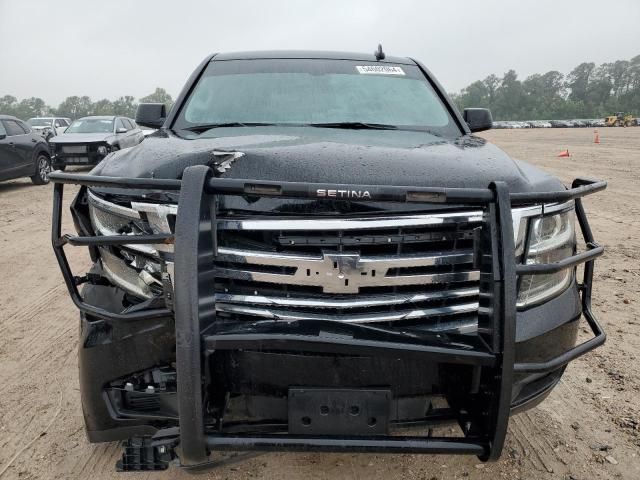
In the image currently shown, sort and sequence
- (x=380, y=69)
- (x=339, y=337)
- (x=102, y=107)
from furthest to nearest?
(x=102, y=107), (x=380, y=69), (x=339, y=337)

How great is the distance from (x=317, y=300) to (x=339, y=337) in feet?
0.60

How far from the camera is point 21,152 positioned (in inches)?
468

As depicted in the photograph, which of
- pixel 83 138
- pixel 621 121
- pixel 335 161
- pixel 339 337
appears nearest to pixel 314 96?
pixel 335 161

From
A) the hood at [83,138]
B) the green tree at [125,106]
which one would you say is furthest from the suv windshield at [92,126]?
the green tree at [125,106]

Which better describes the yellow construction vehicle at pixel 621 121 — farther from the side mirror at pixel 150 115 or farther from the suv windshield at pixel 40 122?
the side mirror at pixel 150 115

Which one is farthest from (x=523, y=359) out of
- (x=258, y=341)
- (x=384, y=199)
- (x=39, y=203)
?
(x=39, y=203)

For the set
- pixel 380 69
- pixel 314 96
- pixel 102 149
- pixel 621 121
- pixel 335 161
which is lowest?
pixel 621 121

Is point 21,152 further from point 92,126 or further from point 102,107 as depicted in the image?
point 102,107

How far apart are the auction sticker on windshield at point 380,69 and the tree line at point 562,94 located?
354 ft

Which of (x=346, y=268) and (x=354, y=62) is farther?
(x=354, y=62)

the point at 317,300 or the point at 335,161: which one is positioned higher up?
the point at 335,161

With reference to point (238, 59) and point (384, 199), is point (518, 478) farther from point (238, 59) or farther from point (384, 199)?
point (238, 59)

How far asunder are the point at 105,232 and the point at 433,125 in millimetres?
1996

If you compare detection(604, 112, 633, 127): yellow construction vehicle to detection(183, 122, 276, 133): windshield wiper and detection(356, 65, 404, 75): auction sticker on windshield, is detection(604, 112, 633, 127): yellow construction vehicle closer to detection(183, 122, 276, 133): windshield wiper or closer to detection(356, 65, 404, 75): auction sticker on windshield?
detection(356, 65, 404, 75): auction sticker on windshield
